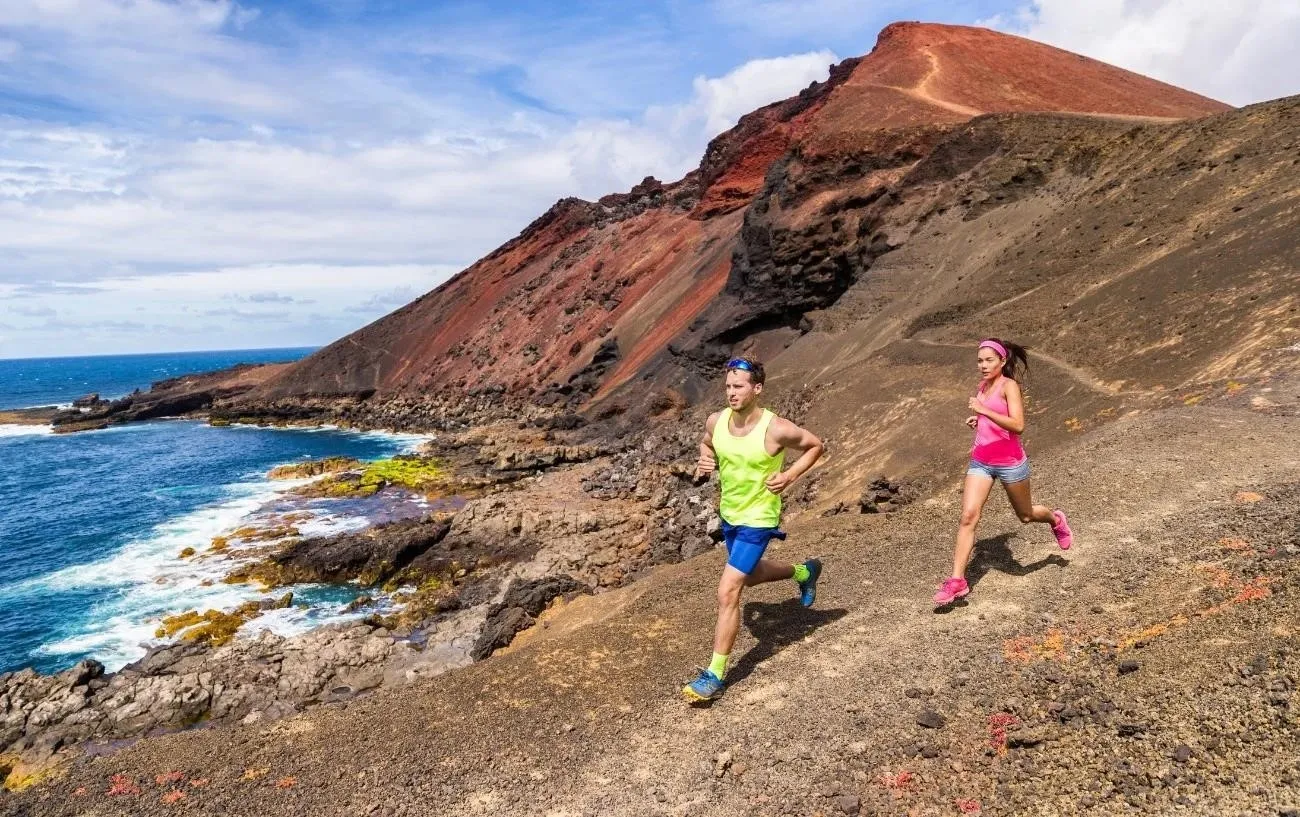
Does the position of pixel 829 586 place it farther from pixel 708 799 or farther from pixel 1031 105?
pixel 1031 105

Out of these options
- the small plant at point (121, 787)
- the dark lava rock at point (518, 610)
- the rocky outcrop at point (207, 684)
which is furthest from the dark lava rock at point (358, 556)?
the small plant at point (121, 787)

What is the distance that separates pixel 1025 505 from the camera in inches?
244

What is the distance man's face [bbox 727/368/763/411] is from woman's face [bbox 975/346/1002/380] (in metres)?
1.91

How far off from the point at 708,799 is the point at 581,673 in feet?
7.09

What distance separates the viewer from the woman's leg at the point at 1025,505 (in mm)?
6133

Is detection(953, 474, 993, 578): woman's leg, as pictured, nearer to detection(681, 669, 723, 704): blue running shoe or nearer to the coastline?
detection(681, 669, 723, 704): blue running shoe

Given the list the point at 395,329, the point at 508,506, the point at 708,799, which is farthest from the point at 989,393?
the point at 395,329

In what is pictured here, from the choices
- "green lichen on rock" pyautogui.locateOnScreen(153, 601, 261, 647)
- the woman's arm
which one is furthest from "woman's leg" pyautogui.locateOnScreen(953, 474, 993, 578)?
"green lichen on rock" pyautogui.locateOnScreen(153, 601, 261, 647)

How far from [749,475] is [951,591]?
190cm

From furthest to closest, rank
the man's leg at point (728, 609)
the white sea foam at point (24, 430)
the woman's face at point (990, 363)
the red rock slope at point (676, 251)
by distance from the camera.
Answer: the white sea foam at point (24, 430) → the red rock slope at point (676, 251) → the woman's face at point (990, 363) → the man's leg at point (728, 609)

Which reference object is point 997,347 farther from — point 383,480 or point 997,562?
point 383,480

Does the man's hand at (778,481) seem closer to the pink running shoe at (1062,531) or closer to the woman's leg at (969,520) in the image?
the woman's leg at (969,520)

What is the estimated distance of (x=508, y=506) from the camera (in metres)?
21.1

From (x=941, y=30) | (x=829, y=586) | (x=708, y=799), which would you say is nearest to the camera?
(x=708, y=799)
